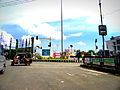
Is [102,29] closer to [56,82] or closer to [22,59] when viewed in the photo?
[22,59]

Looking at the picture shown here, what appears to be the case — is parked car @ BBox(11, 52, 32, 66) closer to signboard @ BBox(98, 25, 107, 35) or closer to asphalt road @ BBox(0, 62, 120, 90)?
asphalt road @ BBox(0, 62, 120, 90)

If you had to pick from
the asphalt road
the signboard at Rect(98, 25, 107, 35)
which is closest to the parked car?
the asphalt road

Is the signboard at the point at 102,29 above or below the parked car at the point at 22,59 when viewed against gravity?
above

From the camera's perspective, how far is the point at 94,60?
869 inches

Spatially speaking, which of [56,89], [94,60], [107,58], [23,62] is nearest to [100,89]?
[56,89]

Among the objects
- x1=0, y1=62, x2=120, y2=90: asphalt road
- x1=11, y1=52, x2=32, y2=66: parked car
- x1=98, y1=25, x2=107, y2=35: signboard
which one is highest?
x1=98, y1=25, x2=107, y2=35: signboard

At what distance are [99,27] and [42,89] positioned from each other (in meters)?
17.3

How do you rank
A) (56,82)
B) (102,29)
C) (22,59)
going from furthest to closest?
1. (22,59)
2. (102,29)
3. (56,82)

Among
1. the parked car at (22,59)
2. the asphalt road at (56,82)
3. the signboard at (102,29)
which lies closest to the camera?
the asphalt road at (56,82)

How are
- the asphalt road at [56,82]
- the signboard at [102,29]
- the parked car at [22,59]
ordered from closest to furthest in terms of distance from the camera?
the asphalt road at [56,82]
the signboard at [102,29]
the parked car at [22,59]

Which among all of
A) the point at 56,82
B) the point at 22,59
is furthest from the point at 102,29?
the point at 56,82

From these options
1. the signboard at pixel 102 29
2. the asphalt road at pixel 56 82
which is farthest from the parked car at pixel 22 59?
the signboard at pixel 102 29

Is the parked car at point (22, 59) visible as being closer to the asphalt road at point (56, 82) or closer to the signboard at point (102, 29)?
the asphalt road at point (56, 82)

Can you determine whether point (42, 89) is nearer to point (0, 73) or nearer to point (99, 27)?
point (0, 73)
